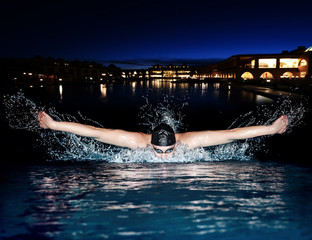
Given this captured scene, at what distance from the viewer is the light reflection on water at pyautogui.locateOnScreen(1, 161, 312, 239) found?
266cm

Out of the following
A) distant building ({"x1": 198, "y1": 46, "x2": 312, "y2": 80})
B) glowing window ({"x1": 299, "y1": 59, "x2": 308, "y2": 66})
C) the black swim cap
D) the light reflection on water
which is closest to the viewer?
the light reflection on water

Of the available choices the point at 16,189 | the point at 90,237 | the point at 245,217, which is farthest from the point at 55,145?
the point at 245,217

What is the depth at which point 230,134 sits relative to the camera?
4.94m

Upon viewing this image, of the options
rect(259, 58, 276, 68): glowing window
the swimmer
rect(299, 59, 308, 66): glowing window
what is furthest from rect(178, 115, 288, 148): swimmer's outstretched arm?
rect(259, 58, 276, 68): glowing window

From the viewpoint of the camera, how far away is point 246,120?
1438 cm

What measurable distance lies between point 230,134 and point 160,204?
2.45 m

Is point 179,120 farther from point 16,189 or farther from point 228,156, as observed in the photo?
point 16,189

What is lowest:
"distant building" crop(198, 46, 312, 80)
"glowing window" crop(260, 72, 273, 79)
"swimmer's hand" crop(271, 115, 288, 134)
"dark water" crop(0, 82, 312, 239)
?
"dark water" crop(0, 82, 312, 239)

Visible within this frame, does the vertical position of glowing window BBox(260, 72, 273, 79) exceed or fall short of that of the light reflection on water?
it exceeds it

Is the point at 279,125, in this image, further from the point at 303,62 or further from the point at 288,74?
the point at 288,74

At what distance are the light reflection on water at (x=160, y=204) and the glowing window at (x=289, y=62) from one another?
6138 cm

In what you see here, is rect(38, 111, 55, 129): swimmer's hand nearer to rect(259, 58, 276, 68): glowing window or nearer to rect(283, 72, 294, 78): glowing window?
rect(259, 58, 276, 68): glowing window

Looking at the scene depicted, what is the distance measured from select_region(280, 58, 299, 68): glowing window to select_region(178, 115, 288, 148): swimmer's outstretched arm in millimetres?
61483

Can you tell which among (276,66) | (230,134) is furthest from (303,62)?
(230,134)
